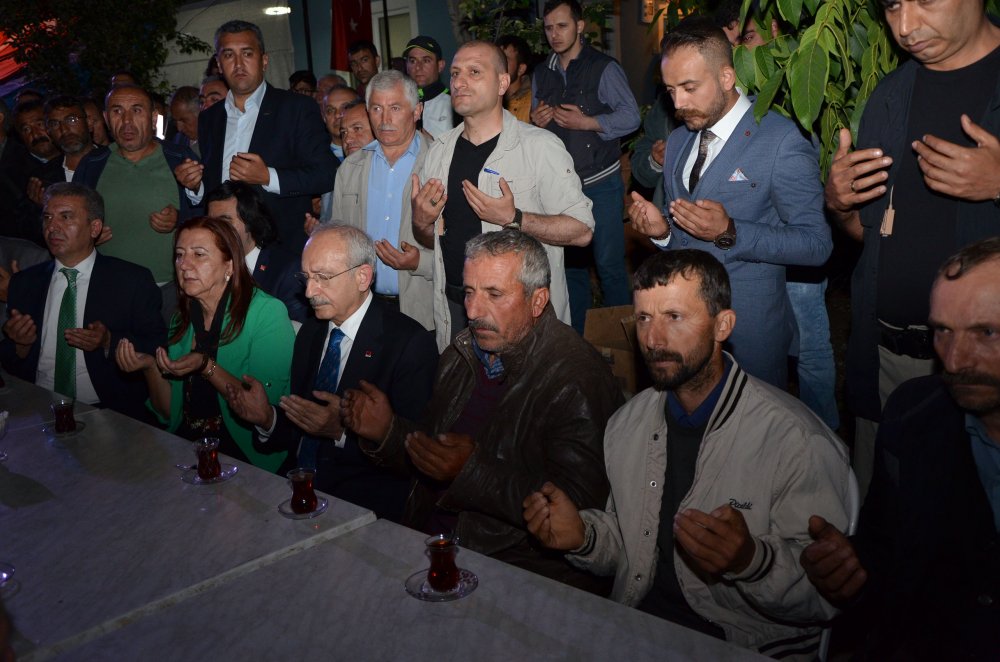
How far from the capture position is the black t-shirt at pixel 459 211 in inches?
151

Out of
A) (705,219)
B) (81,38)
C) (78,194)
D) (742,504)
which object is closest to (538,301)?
(705,219)

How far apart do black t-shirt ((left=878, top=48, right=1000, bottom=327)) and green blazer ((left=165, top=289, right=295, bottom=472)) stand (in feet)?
7.51

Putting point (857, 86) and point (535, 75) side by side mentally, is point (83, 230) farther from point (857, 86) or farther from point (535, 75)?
point (857, 86)

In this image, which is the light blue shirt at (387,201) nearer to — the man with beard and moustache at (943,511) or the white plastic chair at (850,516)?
the white plastic chair at (850,516)

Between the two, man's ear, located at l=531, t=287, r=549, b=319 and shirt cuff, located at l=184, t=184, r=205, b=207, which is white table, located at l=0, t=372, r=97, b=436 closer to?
shirt cuff, located at l=184, t=184, r=205, b=207

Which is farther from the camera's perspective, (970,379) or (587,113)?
(587,113)

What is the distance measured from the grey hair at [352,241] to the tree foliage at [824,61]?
1505 mm

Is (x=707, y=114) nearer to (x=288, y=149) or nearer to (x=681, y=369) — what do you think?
(x=681, y=369)

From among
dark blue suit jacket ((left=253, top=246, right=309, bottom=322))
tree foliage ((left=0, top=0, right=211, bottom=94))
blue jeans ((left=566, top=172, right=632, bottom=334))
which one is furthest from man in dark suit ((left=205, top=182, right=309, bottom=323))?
tree foliage ((left=0, top=0, right=211, bottom=94))

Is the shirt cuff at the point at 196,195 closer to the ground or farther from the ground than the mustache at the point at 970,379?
farther from the ground

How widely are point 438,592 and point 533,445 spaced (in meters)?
0.92

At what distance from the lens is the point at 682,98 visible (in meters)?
2.98

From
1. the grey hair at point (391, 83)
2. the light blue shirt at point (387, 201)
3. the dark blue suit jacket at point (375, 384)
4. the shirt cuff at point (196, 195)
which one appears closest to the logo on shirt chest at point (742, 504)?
the dark blue suit jacket at point (375, 384)

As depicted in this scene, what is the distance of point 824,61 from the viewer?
2.48m
